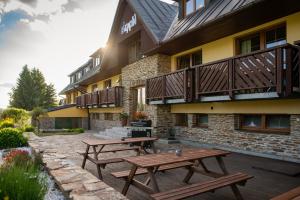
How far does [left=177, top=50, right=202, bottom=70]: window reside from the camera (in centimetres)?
1237

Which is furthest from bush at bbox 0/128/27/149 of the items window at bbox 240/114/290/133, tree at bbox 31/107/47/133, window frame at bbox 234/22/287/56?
tree at bbox 31/107/47/133

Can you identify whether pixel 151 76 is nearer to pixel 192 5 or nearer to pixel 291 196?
pixel 192 5

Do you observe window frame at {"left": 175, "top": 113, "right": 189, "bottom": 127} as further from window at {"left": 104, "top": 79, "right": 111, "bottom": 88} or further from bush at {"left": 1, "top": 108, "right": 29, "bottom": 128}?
bush at {"left": 1, "top": 108, "right": 29, "bottom": 128}

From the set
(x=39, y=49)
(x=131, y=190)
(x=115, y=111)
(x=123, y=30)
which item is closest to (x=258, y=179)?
(x=131, y=190)

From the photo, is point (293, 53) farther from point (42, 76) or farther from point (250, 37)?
point (42, 76)

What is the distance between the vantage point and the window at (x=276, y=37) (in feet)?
28.4

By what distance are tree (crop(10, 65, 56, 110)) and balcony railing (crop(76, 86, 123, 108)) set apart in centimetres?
2055

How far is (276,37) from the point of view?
8.88 m

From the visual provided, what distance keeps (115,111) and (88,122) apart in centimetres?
727

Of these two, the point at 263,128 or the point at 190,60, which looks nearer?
the point at 263,128

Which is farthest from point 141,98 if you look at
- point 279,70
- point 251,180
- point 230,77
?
point 251,180

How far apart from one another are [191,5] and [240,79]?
21.1 ft

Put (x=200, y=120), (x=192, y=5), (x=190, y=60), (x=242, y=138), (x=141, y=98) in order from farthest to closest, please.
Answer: (x=141, y=98) < (x=192, y=5) < (x=190, y=60) < (x=200, y=120) < (x=242, y=138)

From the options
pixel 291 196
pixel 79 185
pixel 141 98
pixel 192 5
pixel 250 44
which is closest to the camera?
pixel 291 196
